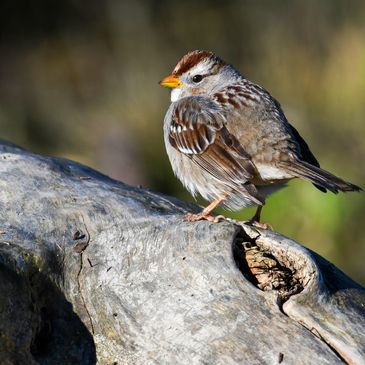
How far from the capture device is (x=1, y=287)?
325 centimetres

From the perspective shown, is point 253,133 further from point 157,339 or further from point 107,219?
point 157,339

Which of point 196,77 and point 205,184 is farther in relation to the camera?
point 196,77

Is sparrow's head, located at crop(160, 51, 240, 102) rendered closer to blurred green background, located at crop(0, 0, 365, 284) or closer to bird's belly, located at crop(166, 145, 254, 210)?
bird's belly, located at crop(166, 145, 254, 210)

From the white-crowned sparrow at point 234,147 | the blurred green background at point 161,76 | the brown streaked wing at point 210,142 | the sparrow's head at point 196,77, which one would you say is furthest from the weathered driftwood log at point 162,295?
the blurred green background at point 161,76

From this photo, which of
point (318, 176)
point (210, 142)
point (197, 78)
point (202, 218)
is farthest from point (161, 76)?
point (202, 218)

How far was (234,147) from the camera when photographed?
175 inches

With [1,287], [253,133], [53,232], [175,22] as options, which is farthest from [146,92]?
[1,287]

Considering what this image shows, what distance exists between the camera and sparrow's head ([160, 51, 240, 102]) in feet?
16.9

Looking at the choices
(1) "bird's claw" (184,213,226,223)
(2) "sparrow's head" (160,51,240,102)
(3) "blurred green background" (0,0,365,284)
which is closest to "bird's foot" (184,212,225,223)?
(1) "bird's claw" (184,213,226,223)

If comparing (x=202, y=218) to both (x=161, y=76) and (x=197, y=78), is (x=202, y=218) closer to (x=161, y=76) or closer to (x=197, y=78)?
(x=197, y=78)

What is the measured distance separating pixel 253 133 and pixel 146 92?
17.3 feet

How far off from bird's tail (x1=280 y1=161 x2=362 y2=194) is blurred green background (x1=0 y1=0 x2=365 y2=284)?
2.96 meters

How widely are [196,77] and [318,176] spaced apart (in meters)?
1.34

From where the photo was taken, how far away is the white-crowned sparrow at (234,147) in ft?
14.1
